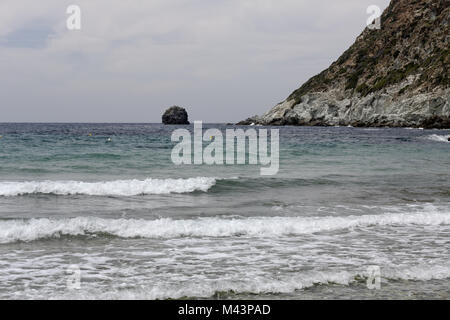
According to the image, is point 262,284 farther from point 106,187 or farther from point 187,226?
point 106,187

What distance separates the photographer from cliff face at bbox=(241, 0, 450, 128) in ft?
417

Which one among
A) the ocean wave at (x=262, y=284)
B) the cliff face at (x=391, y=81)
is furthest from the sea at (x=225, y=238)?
the cliff face at (x=391, y=81)

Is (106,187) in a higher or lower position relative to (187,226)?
higher

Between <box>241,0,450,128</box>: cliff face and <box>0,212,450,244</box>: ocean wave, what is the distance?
114075mm

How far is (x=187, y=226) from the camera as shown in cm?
1177

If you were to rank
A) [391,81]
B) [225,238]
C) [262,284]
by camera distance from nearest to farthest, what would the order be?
[262,284] → [225,238] → [391,81]

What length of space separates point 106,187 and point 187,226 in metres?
8.25

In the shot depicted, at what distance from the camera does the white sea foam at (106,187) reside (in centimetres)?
1800

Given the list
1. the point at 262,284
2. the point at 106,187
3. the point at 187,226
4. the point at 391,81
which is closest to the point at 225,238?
the point at 187,226

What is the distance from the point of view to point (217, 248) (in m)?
9.97

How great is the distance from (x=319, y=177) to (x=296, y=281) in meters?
16.4

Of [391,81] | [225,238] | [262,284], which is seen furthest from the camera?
[391,81]

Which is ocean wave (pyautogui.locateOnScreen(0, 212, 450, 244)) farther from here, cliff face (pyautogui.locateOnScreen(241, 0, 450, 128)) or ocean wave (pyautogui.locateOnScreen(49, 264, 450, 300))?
cliff face (pyautogui.locateOnScreen(241, 0, 450, 128))
